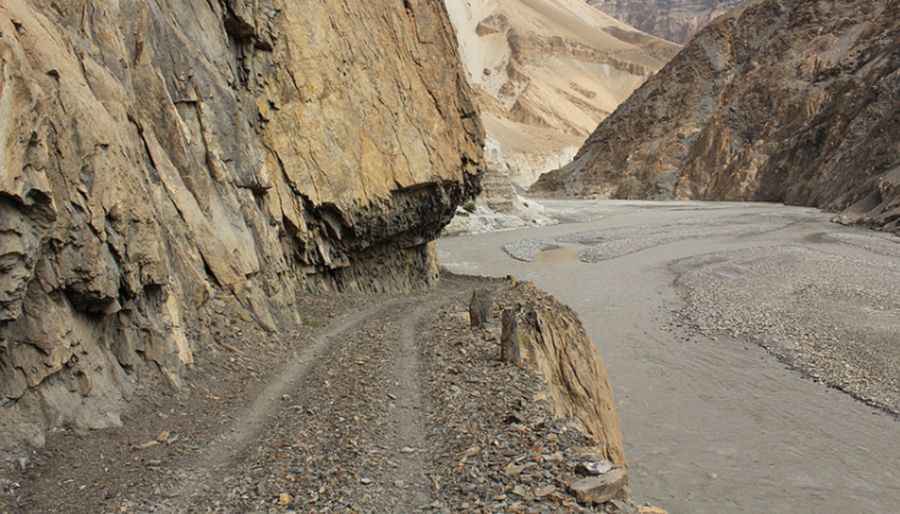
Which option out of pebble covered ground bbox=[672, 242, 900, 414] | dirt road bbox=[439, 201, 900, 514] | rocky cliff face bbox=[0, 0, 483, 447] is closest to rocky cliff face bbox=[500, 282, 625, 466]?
dirt road bbox=[439, 201, 900, 514]

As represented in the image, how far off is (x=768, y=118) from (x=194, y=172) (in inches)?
3445

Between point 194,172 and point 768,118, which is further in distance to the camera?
point 768,118

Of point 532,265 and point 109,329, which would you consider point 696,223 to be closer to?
point 532,265

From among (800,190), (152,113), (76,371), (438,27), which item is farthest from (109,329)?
(800,190)

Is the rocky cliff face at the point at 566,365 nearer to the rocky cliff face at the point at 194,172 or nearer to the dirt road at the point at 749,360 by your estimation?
the dirt road at the point at 749,360

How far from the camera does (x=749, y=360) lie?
63.8 ft

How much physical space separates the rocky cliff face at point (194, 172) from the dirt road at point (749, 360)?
8803 millimetres

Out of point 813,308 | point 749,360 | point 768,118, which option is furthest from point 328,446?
point 768,118

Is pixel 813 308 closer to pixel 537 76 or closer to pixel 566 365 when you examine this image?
pixel 566 365

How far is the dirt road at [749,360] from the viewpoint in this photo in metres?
12.8

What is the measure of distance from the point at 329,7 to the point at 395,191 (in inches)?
258

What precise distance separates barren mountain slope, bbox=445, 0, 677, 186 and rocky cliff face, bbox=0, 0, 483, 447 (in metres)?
94.8

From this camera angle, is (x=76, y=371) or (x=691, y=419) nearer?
(x=76, y=371)

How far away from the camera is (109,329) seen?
9.71m
